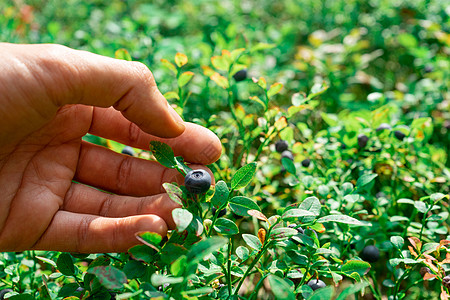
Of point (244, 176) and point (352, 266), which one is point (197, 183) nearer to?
point (244, 176)

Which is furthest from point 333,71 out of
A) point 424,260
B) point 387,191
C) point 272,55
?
point 424,260

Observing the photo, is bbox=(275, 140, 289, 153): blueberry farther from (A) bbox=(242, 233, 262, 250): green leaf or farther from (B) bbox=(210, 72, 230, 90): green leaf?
(A) bbox=(242, 233, 262, 250): green leaf

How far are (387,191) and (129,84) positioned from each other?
1.22m

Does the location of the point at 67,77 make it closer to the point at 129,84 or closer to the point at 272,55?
the point at 129,84

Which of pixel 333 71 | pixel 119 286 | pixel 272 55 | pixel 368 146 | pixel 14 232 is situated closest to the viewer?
pixel 119 286

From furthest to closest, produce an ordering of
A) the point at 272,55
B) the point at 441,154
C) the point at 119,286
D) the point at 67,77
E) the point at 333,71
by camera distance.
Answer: the point at 272,55 < the point at 333,71 < the point at 441,154 < the point at 67,77 < the point at 119,286

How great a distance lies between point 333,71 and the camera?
2.56 meters

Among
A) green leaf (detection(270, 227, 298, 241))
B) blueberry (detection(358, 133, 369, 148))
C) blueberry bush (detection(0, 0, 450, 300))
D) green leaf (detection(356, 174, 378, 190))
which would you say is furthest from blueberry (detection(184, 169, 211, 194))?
blueberry (detection(358, 133, 369, 148))

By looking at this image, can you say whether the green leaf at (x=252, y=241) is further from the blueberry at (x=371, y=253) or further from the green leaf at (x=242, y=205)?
the blueberry at (x=371, y=253)

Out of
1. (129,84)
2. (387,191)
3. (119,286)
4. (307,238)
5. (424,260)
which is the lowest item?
(387,191)

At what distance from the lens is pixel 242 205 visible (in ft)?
4.05

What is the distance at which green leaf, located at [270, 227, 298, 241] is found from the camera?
1161 mm

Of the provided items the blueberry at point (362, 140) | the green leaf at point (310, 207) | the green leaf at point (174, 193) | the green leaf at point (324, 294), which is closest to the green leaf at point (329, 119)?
the blueberry at point (362, 140)

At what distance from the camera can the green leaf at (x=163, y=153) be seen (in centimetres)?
127
